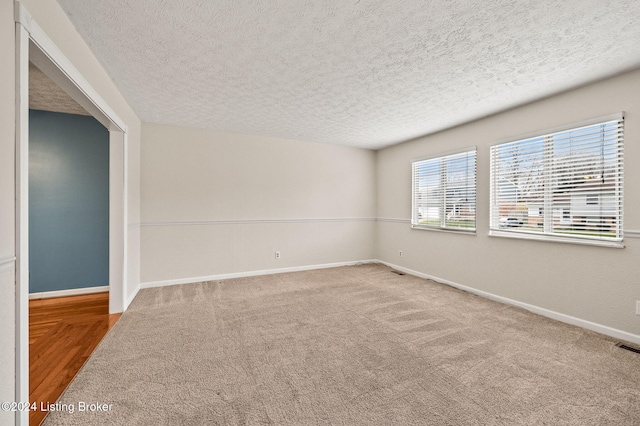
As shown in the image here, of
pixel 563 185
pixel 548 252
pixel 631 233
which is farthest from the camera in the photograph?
pixel 548 252

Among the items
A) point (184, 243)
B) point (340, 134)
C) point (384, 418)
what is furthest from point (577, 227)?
point (184, 243)

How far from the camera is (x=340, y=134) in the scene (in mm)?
4656

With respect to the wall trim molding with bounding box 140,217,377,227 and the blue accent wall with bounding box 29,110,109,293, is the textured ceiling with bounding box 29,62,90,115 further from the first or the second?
the wall trim molding with bounding box 140,217,377,227

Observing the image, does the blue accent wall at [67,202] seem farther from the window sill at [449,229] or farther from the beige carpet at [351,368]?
the window sill at [449,229]

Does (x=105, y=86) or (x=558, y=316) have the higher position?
(x=105, y=86)

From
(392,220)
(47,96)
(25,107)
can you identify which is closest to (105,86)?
(47,96)

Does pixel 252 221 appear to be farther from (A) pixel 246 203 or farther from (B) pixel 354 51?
(B) pixel 354 51

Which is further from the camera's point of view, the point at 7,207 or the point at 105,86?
the point at 105,86

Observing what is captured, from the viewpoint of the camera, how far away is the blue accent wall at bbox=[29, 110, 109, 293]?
11.8ft

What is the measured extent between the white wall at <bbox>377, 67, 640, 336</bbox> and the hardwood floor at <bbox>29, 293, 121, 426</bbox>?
4.46m

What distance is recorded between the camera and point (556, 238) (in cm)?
300

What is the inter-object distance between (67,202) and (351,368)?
4.31 metres

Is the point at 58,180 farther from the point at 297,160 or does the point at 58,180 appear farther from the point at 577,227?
the point at 577,227

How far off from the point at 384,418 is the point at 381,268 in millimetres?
3862
